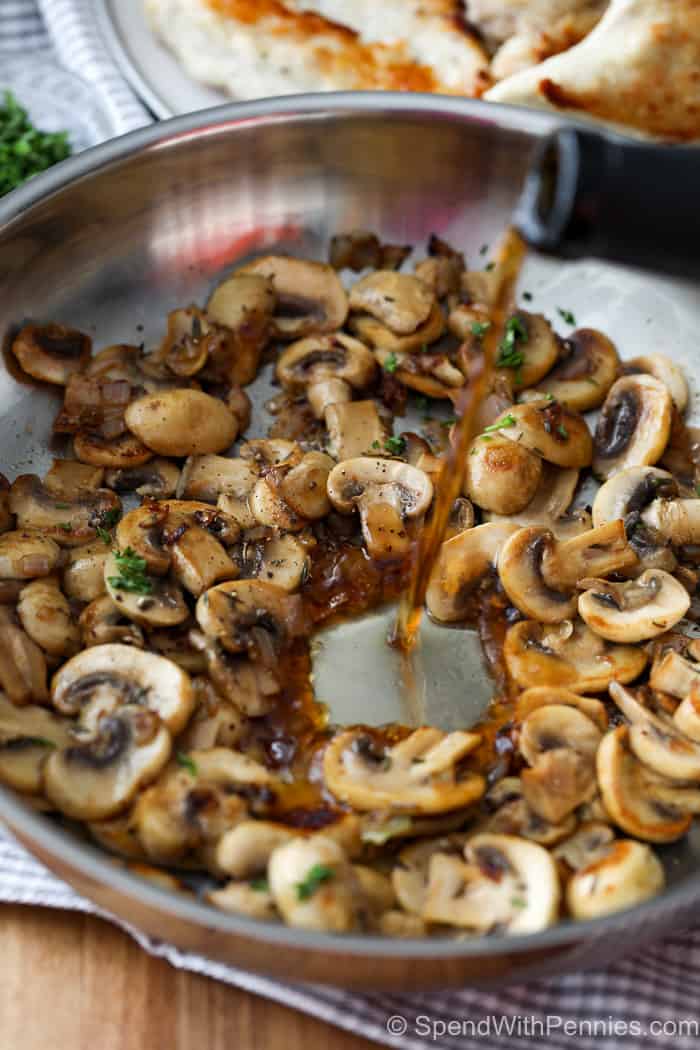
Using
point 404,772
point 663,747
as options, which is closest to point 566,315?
point 663,747

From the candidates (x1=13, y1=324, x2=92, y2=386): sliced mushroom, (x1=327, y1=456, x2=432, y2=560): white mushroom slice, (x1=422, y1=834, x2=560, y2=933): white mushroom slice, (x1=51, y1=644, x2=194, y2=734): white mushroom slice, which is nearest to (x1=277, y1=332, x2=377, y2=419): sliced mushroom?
(x1=327, y1=456, x2=432, y2=560): white mushroom slice

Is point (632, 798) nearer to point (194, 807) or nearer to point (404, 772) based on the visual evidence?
point (404, 772)

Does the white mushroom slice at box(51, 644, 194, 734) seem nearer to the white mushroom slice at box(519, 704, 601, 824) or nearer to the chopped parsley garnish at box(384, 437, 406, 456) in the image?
the white mushroom slice at box(519, 704, 601, 824)

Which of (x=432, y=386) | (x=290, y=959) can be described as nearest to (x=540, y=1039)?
(x=290, y=959)

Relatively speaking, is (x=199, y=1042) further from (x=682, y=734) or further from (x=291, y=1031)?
(x=682, y=734)

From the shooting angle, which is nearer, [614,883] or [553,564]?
[614,883]
